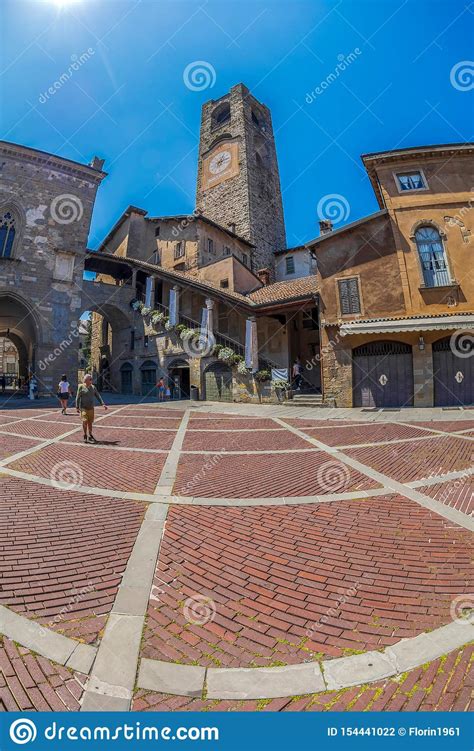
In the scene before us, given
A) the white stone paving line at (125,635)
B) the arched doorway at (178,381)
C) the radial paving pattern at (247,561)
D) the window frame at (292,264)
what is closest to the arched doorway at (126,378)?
the arched doorway at (178,381)

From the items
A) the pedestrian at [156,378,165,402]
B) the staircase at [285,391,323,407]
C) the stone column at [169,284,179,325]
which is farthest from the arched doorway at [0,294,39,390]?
the staircase at [285,391,323,407]

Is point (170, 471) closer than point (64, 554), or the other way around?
point (64, 554)

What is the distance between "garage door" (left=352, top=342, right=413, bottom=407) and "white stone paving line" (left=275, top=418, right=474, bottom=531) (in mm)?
8848

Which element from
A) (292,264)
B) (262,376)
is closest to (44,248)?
(262,376)

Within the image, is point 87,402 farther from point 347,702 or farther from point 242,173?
point 242,173

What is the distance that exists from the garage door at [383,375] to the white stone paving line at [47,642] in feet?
48.5

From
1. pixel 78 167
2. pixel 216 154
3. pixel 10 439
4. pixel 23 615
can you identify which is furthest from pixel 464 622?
pixel 216 154

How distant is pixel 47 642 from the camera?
2.04 m

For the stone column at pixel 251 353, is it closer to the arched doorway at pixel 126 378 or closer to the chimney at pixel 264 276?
the chimney at pixel 264 276

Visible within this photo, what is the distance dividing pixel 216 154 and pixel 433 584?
4279cm

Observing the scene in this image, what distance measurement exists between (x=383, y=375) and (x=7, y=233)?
24.2 metres

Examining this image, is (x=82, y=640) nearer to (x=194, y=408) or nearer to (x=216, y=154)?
(x=194, y=408)

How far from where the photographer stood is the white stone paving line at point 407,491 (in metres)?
3.75
